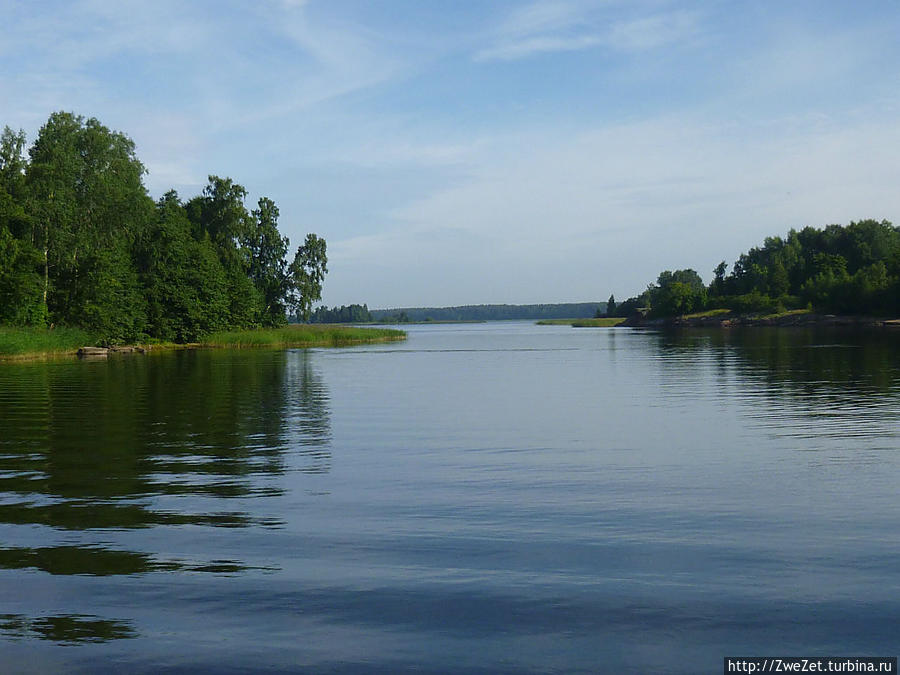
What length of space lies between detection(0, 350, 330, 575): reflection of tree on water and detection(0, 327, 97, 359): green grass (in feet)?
84.7

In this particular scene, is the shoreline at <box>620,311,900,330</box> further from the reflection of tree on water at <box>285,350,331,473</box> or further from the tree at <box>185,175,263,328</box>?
the reflection of tree on water at <box>285,350,331,473</box>

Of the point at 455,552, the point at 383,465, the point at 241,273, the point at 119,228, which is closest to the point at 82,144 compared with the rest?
the point at 119,228

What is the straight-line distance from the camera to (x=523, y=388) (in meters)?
38.5

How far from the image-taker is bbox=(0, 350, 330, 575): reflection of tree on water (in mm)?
12375

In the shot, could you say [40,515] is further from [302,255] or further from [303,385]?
[302,255]

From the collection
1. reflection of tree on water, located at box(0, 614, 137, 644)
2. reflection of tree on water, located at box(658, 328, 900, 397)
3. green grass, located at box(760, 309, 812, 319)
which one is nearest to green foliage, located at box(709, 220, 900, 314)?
green grass, located at box(760, 309, 812, 319)

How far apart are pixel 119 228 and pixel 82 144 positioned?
352 inches

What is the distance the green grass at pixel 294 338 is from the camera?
9444 cm

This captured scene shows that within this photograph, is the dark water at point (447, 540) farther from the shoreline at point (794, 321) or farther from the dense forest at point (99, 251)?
the shoreline at point (794, 321)

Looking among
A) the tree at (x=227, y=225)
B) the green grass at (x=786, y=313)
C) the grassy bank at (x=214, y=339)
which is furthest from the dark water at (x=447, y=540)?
the green grass at (x=786, y=313)

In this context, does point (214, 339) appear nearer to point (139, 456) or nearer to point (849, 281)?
point (139, 456)

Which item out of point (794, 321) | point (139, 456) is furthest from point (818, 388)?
point (794, 321)

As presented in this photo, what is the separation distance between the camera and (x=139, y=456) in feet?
62.2

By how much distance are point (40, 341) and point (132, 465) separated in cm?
5626
